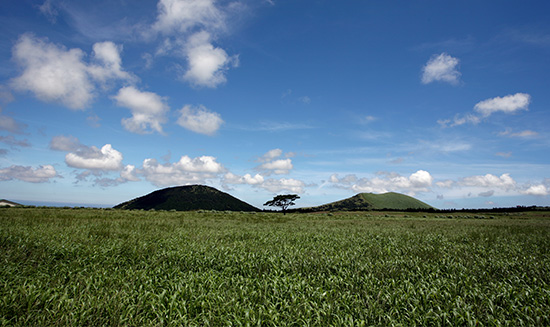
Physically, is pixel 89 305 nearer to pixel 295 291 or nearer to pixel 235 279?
pixel 235 279

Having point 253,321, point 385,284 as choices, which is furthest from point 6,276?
point 385,284

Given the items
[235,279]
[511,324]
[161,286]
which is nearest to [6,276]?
[161,286]

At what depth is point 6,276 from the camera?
6957 mm

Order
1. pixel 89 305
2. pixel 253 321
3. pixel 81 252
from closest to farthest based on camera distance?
pixel 253 321
pixel 89 305
pixel 81 252

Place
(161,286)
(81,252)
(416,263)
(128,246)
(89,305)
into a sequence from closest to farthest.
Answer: (89,305) → (161,286) → (416,263) → (81,252) → (128,246)

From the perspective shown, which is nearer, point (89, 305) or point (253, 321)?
point (253, 321)

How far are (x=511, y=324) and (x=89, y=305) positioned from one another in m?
8.18

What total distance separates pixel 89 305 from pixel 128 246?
5724 millimetres

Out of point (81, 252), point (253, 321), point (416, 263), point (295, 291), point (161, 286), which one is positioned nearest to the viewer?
point (253, 321)

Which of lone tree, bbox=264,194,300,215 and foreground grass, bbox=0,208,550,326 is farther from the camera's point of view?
lone tree, bbox=264,194,300,215

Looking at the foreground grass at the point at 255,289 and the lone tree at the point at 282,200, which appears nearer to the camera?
the foreground grass at the point at 255,289

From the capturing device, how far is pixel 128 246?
34.1ft

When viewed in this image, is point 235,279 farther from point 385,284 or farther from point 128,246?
point 128,246

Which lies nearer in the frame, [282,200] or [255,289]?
[255,289]
